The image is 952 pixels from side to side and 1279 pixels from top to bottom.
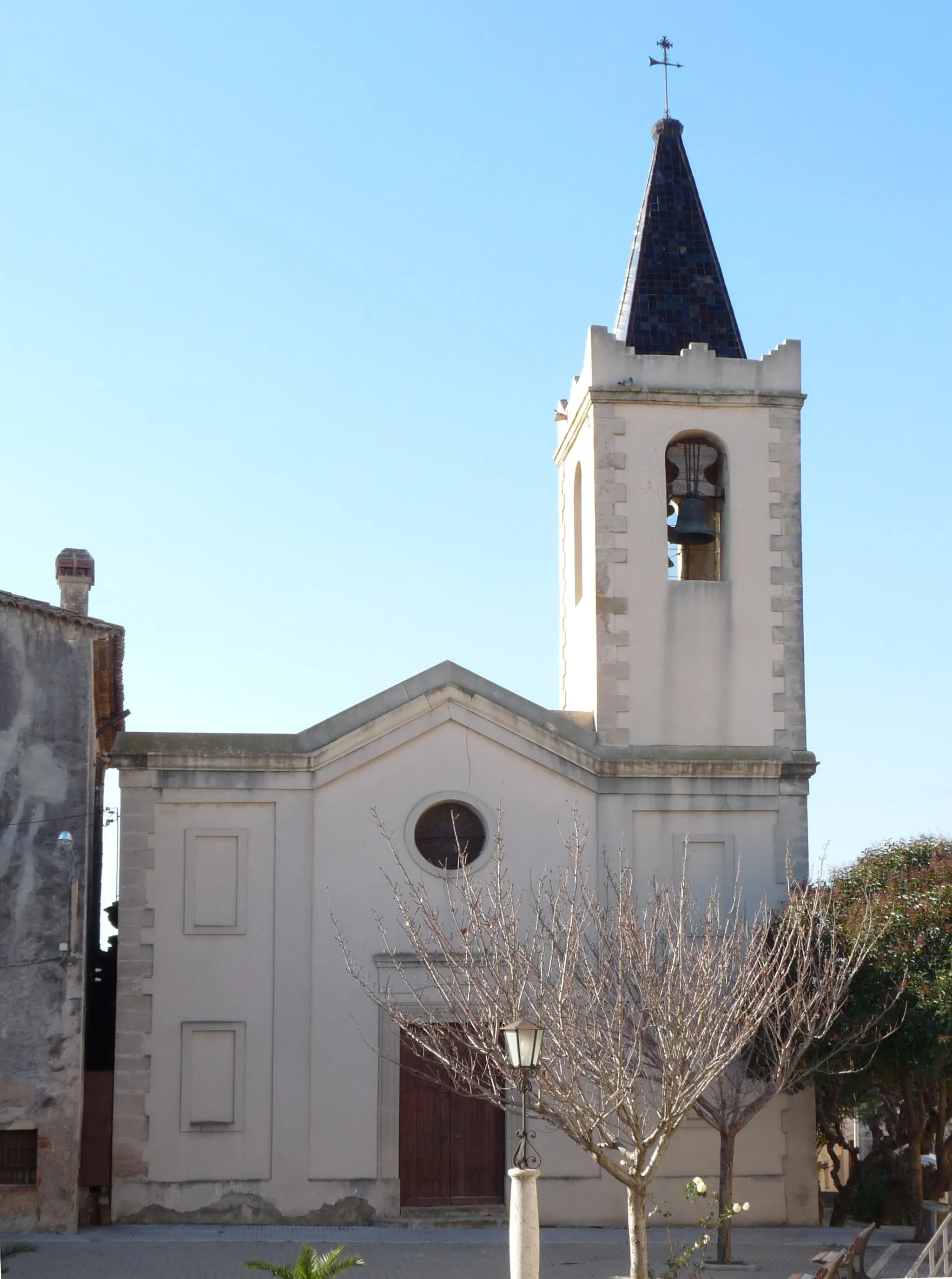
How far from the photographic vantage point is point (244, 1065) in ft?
64.0

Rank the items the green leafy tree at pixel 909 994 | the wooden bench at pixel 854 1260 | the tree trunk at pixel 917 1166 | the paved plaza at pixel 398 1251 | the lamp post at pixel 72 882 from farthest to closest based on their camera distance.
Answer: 1. the tree trunk at pixel 917 1166
2. the lamp post at pixel 72 882
3. the green leafy tree at pixel 909 994
4. the paved plaza at pixel 398 1251
5. the wooden bench at pixel 854 1260

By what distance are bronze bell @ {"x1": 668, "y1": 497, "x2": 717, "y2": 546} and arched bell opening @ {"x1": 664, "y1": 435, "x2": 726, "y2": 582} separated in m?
0.02

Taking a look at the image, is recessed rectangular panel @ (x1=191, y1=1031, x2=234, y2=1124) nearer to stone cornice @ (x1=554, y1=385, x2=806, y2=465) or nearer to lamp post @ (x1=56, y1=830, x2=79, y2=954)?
lamp post @ (x1=56, y1=830, x2=79, y2=954)

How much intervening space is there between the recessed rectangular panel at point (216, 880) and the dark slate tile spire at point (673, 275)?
8.35m

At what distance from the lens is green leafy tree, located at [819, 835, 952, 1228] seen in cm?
1803

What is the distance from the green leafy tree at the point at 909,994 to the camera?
1803 cm

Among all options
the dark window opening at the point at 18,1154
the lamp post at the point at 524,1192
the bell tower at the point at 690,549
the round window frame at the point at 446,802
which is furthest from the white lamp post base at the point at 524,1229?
the bell tower at the point at 690,549

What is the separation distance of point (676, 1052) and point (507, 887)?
5.15 m

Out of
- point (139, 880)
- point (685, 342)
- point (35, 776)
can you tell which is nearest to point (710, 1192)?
point (139, 880)

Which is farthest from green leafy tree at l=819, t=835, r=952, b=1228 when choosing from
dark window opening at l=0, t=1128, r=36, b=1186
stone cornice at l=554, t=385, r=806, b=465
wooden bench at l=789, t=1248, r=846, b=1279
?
dark window opening at l=0, t=1128, r=36, b=1186

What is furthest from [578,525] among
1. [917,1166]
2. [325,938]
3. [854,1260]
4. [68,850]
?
[854,1260]

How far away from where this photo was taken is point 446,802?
20312 mm

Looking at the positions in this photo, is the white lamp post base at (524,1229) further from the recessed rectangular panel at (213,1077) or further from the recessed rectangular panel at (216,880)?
the recessed rectangular panel at (216,880)

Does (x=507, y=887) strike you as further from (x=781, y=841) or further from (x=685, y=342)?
(x=685, y=342)
